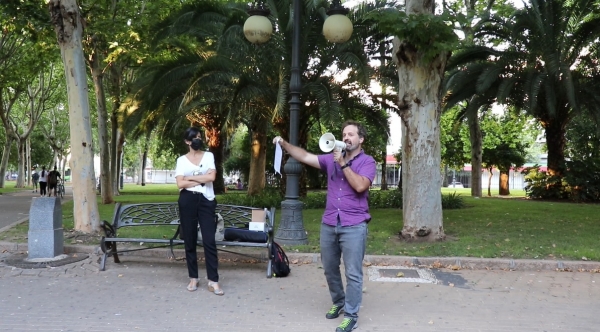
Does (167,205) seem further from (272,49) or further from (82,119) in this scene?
(272,49)

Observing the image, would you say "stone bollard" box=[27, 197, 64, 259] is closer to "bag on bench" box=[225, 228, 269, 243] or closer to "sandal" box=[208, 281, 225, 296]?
"bag on bench" box=[225, 228, 269, 243]

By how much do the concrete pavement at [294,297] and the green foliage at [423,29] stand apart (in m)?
3.18

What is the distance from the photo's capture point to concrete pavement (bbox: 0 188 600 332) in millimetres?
4434

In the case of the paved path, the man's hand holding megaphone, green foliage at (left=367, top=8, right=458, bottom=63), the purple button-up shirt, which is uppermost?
green foliage at (left=367, top=8, right=458, bottom=63)

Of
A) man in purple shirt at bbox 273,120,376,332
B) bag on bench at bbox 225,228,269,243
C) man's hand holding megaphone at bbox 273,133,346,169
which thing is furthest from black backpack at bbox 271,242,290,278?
man's hand holding megaphone at bbox 273,133,346,169

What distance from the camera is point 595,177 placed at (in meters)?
17.1

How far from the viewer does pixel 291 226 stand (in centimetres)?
784

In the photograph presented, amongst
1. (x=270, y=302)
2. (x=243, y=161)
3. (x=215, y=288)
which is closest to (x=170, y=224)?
(x=215, y=288)

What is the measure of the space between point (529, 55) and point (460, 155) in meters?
19.1

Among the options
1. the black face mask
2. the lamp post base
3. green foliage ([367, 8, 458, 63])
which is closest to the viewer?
the black face mask

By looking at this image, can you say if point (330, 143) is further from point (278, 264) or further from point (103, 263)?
point (103, 263)

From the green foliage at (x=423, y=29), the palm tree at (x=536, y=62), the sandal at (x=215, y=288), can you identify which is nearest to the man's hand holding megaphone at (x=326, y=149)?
the sandal at (x=215, y=288)

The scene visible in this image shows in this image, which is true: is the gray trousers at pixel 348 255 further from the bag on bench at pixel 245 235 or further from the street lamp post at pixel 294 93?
the street lamp post at pixel 294 93

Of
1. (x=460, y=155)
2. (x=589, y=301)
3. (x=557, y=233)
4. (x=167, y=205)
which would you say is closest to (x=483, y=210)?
(x=557, y=233)
